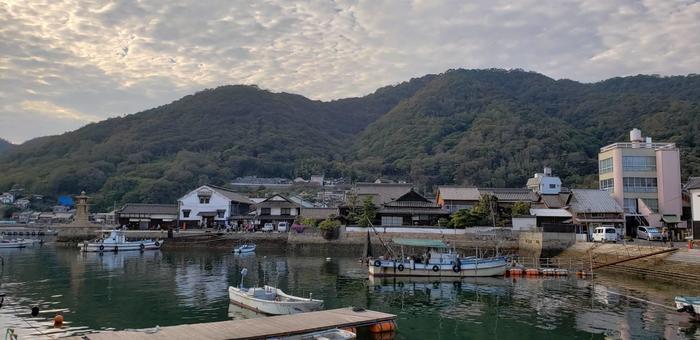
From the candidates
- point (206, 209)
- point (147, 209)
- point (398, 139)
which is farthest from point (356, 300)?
point (398, 139)

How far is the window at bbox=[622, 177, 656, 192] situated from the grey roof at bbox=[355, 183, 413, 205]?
27983 mm

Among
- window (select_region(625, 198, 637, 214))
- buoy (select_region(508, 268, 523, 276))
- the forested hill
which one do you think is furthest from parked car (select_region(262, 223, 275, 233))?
the forested hill

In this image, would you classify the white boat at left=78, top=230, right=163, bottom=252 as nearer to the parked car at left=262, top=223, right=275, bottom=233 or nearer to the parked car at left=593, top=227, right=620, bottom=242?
the parked car at left=262, top=223, right=275, bottom=233

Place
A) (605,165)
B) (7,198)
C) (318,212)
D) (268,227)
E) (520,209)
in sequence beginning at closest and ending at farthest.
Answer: (520,209), (605,165), (318,212), (268,227), (7,198)

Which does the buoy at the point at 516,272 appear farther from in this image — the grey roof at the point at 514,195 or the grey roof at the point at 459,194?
the grey roof at the point at 459,194

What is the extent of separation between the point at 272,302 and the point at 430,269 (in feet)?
55.9

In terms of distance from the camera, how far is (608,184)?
5628 centimetres

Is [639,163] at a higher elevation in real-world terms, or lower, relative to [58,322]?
higher

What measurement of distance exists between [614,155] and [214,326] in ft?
167

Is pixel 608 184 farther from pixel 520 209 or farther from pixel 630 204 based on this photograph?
pixel 520 209

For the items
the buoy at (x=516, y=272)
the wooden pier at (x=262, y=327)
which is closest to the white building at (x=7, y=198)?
the buoy at (x=516, y=272)

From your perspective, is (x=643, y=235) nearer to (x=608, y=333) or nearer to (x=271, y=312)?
(x=608, y=333)

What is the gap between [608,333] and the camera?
19672 mm

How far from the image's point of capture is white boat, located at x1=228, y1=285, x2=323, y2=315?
22.2 m
